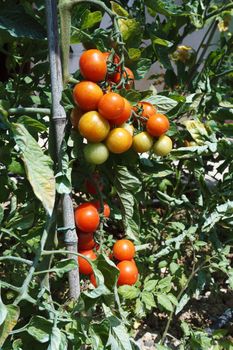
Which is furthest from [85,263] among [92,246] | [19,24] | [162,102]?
[19,24]

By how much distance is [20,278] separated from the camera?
98cm

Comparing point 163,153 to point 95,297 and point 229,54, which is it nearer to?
point 95,297

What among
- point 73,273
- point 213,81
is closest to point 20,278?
point 73,273

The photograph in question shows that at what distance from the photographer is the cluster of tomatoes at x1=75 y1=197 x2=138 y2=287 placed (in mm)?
883

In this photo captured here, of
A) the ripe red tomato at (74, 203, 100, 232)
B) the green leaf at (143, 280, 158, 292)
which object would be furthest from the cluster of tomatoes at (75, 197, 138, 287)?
the green leaf at (143, 280, 158, 292)

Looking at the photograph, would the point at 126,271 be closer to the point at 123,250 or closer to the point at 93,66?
the point at 123,250

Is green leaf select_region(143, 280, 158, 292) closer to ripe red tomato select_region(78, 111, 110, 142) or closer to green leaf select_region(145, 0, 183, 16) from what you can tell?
ripe red tomato select_region(78, 111, 110, 142)

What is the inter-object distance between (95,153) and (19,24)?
32 cm

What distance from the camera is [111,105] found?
2.40 ft

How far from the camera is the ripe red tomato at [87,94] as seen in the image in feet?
2.41

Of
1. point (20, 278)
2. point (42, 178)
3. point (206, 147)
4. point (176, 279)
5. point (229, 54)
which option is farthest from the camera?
point (229, 54)

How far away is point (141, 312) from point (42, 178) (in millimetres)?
598

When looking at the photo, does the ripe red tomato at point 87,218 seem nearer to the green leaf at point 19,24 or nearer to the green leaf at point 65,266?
the green leaf at point 65,266

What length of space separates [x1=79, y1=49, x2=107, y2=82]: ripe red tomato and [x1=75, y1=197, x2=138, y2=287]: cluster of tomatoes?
0.89 ft
